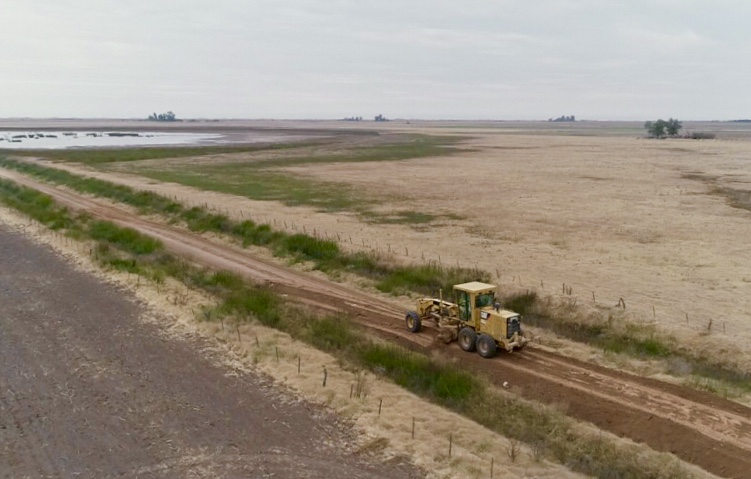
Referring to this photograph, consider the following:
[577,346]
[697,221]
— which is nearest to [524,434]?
[577,346]

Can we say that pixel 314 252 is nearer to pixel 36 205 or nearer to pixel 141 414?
pixel 141 414

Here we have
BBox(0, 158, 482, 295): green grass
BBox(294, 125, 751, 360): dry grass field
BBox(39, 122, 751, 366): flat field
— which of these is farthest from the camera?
BBox(0, 158, 482, 295): green grass

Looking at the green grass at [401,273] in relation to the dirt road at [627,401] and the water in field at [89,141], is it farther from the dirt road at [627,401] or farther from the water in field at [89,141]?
the water in field at [89,141]

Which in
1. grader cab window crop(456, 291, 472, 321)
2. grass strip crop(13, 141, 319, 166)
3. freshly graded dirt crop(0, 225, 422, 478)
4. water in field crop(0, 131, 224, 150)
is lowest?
freshly graded dirt crop(0, 225, 422, 478)

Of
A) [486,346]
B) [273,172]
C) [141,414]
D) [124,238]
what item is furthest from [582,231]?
[273,172]

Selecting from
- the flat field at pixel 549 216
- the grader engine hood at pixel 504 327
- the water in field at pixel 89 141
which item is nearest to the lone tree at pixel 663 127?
the flat field at pixel 549 216

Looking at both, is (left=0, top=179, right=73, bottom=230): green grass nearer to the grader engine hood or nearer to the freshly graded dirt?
the freshly graded dirt

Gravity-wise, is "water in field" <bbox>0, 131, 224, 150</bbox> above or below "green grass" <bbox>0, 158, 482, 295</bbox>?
above

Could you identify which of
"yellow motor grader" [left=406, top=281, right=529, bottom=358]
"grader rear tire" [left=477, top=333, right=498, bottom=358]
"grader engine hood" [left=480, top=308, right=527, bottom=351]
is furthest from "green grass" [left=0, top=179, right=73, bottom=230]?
"grader engine hood" [left=480, top=308, right=527, bottom=351]
